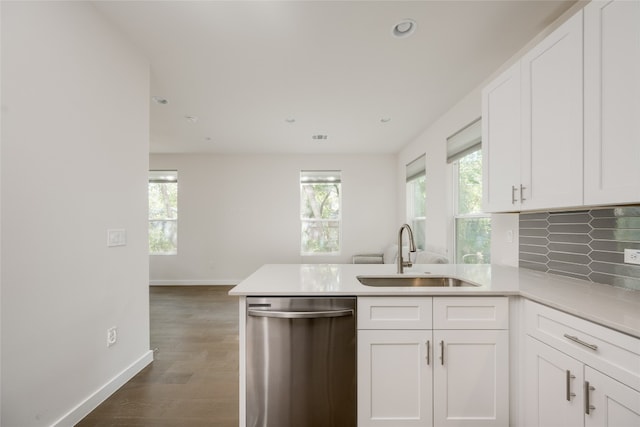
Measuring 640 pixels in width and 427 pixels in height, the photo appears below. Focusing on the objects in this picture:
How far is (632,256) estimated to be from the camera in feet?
4.67

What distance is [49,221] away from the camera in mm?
1542

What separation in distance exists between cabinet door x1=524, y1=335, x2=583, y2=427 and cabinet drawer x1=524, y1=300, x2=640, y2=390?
0.05 meters

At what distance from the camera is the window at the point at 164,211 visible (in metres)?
5.74

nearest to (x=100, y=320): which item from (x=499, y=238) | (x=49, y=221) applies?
(x=49, y=221)

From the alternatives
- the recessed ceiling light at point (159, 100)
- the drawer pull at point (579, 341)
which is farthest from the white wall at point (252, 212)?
the drawer pull at point (579, 341)

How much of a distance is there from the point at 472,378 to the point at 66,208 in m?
2.45

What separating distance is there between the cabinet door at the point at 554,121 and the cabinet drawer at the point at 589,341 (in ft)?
1.90

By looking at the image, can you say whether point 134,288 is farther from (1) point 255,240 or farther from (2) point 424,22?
(1) point 255,240

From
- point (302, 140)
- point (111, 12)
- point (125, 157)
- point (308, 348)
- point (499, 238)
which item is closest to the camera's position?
point (308, 348)

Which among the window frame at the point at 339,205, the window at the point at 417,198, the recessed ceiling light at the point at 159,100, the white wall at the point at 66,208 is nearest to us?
the white wall at the point at 66,208

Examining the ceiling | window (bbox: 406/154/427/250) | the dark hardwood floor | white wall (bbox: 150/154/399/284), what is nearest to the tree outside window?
the ceiling

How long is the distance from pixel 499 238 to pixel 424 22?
72.7 inches

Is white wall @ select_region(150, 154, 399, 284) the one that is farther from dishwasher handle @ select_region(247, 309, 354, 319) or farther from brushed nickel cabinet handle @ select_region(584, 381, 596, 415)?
brushed nickel cabinet handle @ select_region(584, 381, 596, 415)

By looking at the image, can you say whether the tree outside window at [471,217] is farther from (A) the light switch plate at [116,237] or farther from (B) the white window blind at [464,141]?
(A) the light switch plate at [116,237]
